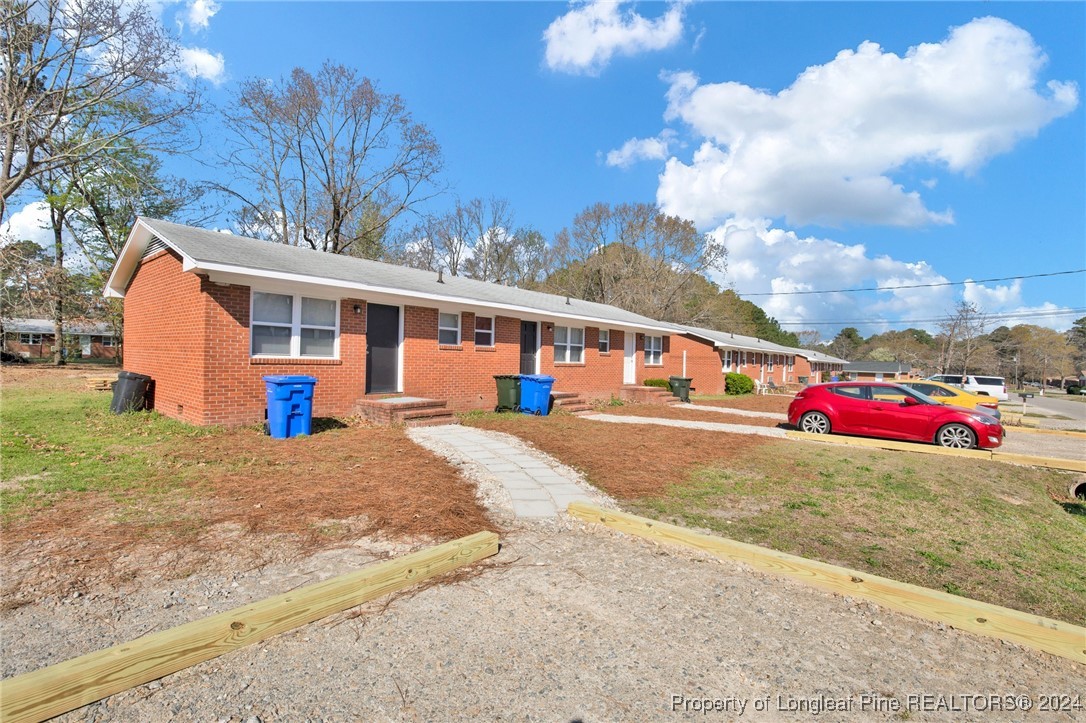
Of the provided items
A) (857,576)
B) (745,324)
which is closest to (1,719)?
(857,576)

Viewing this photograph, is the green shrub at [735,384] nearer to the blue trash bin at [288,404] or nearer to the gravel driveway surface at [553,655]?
the blue trash bin at [288,404]

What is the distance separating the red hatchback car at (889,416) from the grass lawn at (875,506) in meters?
1.64

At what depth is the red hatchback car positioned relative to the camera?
10.3 metres

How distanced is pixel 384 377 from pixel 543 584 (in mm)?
8960

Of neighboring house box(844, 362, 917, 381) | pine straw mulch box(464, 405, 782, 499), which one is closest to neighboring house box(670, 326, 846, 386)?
neighboring house box(844, 362, 917, 381)

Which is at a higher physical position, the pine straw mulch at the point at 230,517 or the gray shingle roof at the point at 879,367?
the gray shingle roof at the point at 879,367

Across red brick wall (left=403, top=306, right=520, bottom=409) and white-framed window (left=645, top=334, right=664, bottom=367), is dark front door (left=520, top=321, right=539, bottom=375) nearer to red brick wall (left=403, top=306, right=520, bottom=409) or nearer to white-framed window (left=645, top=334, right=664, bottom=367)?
red brick wall (left=403, top=306, right=520, bottom=409)

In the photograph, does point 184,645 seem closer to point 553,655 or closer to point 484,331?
point 553,655

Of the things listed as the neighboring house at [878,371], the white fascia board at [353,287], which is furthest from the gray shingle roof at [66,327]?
the neighboring house at [878,371]

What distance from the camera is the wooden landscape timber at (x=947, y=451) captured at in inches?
337

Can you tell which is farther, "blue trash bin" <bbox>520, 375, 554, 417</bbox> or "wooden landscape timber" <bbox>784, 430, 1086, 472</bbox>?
"blue trash bin" <bbox>520, 375, 554, 417</bbox>

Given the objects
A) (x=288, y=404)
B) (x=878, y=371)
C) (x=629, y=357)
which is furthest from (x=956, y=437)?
(x=878, y=371)

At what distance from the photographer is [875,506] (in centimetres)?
593

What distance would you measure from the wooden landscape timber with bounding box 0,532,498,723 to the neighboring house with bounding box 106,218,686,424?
7436mm
